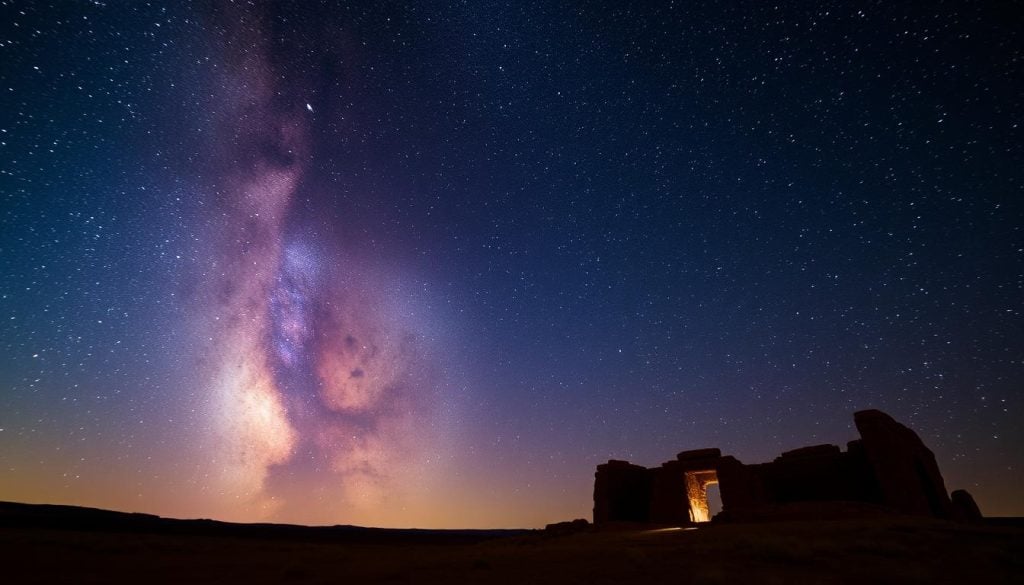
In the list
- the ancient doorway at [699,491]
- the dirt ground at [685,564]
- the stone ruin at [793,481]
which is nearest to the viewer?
the dirt ground at [685,564]

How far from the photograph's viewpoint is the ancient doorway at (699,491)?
21250 millimetres

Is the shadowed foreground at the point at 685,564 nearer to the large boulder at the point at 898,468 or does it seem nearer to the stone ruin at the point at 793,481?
the stone ruin at the point at 793,481

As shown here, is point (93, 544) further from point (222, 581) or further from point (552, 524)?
point (552, 524)

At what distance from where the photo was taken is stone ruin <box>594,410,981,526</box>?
17.0m

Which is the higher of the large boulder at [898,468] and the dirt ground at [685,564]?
the large boulder at [898,468]

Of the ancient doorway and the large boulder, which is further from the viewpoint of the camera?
the ancient doorway

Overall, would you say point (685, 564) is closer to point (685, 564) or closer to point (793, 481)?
point (685, 564)

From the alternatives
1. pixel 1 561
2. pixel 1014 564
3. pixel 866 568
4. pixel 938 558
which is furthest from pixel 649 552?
pixel 1 561

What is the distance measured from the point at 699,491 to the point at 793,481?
4159 mm

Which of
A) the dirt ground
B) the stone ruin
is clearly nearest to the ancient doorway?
the stone ruin

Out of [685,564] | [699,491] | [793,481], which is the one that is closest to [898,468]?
[793,481]

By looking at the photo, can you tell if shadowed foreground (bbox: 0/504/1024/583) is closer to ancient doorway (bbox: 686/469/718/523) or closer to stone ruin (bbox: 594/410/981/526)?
stone ruin (bbox: 594/410/981/526)

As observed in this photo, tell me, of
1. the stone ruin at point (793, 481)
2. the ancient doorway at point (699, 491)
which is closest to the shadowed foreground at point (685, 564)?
the stone ruin at point (793, 481)

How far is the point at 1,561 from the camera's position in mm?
10156
